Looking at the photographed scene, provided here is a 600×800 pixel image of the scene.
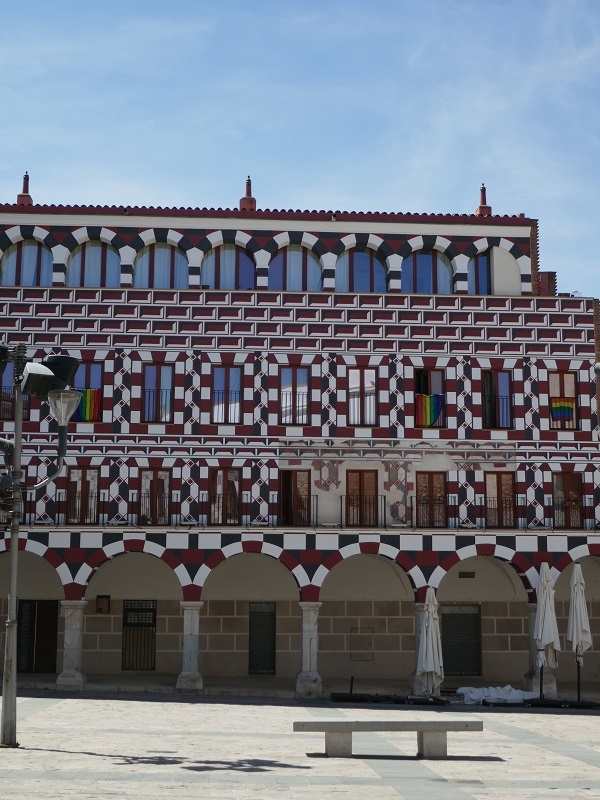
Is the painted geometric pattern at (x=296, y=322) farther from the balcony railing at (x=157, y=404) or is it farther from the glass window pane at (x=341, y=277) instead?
the balcony railing at (x=157, y=404)

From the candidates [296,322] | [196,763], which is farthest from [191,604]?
[196,763]

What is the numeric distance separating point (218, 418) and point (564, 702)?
42.8ft

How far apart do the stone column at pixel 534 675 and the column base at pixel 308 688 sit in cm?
629

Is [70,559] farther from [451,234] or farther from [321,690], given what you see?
[451,234]

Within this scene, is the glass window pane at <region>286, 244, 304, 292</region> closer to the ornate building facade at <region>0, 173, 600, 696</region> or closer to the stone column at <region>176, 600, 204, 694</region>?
the ornate building facade at <region>0, 173, 600, 696</region>

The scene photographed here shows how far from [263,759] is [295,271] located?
67.7 feet

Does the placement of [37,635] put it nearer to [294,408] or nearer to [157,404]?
[157,404]

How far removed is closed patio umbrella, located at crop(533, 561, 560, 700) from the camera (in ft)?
112

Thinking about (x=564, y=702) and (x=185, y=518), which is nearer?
(x=564, y=702)

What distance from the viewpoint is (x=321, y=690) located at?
34312 mm

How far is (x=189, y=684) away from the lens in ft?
113

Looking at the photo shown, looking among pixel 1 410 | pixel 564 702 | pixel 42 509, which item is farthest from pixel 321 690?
pixel 1 410

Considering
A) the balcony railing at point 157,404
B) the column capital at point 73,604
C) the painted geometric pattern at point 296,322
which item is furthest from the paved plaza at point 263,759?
the painted geometric pattern at point 296,322

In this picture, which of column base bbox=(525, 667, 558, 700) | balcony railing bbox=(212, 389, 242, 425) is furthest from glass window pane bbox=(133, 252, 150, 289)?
column base bbox=(525, 667, 558, 700)
